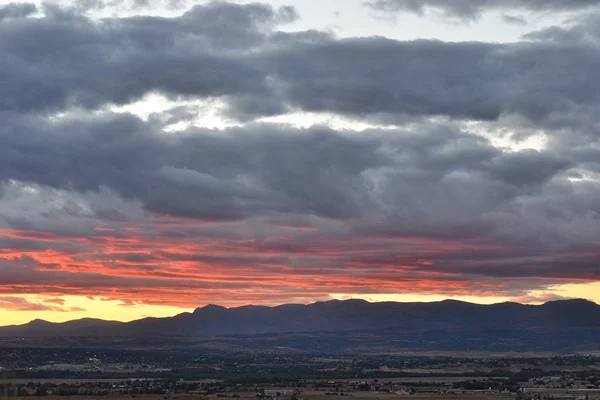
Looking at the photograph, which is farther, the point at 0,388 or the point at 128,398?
the point at 128,398

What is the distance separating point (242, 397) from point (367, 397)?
924 inches

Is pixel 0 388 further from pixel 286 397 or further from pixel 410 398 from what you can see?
pixel 410 398

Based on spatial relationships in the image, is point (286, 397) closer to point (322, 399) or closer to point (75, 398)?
point (322, 399)

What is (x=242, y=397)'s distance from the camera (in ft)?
639

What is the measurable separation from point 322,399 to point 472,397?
97.2 feet

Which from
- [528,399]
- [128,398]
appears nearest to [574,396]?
[528,399]

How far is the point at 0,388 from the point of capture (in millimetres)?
151250

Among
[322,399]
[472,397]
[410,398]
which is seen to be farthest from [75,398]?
[472,397]

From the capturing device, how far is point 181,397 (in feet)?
623

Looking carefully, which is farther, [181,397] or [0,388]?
[181,397]

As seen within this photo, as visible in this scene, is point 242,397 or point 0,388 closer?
point 0,388

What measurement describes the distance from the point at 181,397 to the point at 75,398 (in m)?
19.5

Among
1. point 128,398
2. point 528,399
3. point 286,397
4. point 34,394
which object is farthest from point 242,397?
point 528,399

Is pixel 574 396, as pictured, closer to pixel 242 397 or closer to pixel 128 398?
pixel 242 397
